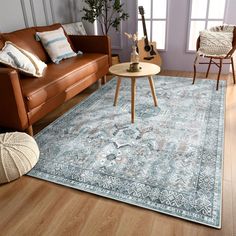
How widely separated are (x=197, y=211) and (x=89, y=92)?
216cm

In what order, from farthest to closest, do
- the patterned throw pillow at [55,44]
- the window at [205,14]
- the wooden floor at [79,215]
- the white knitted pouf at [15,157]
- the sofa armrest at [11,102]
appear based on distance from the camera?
the window at [205,14]
the patterned throw pillow at [55,44]
the sofa armrest at [11,102]
the white knitted pouf at [15,157]
the wooden floor at [79,215]

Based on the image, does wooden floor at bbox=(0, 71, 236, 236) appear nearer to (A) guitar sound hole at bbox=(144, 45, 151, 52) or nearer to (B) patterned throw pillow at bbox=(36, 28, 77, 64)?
(B) patterned throw pillow at bbox=(36, 28, 77, 64)

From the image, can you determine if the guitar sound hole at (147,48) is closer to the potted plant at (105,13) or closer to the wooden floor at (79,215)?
the potted plant at (105,13)

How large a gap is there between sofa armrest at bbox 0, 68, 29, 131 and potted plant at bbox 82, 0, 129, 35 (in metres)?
2.12

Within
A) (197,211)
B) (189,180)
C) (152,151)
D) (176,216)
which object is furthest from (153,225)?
(152,151)

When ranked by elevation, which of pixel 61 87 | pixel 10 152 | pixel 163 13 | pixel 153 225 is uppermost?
pixel 163 13

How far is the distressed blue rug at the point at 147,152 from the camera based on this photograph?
4.83ft

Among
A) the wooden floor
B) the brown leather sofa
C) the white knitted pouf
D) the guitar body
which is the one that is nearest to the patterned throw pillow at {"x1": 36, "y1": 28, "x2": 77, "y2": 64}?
the brown leather sofa

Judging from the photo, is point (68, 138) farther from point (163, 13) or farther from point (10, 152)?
point (163, 13)

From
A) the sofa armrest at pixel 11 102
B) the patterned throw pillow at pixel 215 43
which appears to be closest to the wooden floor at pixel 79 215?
the sofa armrest at pixel 11 102

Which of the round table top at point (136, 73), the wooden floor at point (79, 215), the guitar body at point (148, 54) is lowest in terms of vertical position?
the wooden floor at point (79, 215)

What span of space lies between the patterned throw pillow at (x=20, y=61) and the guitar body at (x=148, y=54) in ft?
6.06

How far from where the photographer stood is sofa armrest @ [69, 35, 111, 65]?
3.21 meters

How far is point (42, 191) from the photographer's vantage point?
1560 millimetres
